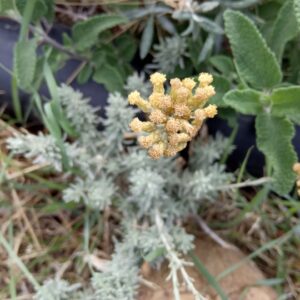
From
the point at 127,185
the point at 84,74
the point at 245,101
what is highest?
the point at 245,101

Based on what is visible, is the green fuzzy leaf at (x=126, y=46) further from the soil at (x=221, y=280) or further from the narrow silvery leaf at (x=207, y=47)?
the soil at (x=221, y=280)

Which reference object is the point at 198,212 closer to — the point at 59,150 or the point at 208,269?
the point at 208,269

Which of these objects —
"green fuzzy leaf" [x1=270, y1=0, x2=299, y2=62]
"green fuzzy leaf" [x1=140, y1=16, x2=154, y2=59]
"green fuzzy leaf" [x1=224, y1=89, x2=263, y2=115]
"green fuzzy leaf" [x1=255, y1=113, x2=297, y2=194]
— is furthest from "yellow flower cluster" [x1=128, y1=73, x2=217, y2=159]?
"green fuzzy leaf" [x1=140, y1=16, x2=154, y2=59]

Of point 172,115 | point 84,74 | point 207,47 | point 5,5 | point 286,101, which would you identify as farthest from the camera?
point 84,74

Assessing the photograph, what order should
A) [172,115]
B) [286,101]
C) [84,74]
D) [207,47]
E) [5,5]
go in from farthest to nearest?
[84,74] → [207,47] → [5,5] → [286,101] → [172,115]

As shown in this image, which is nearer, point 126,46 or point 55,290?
point 55,290

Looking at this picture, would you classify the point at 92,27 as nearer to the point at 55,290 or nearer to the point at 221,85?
the point at 221,85

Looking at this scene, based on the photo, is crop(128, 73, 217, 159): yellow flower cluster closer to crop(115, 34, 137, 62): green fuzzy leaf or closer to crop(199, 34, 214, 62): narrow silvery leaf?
crop(199, 34, 214, 62): narrow silvery leaf

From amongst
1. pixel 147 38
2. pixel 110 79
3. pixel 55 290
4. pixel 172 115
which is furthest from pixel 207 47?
pixel 55 290

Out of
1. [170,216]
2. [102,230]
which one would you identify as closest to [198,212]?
[170,216]
